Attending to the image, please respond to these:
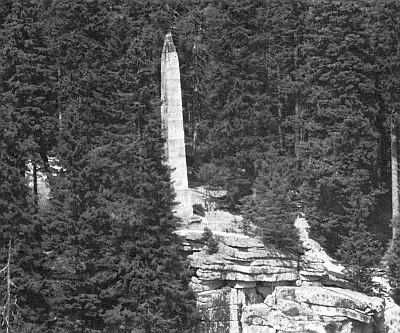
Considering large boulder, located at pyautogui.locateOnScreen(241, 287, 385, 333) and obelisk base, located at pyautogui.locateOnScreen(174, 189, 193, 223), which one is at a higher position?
obelisk base, located at pyautogui.locateOnScreen(174, 189, 193, 223)

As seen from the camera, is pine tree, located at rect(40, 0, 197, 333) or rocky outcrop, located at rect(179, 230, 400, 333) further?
rocky outcrop, located at rect(179, 230, 400, 333)

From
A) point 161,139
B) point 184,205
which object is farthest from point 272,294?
point 161,139

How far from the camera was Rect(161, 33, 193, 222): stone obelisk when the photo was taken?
28328 millimetres

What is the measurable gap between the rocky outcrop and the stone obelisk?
1800 mm

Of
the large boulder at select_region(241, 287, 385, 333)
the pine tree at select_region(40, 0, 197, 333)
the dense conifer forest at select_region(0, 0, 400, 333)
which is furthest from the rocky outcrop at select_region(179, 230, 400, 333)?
the pine tree at select_region(40, 0, 197, 333)

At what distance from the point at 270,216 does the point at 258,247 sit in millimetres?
1183

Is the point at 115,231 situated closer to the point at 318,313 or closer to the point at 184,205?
the point at 184,205

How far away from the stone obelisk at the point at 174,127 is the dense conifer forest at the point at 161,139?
1.92ft

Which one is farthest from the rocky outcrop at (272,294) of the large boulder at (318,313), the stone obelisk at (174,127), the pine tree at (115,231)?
the stone obelisk at (174,127)

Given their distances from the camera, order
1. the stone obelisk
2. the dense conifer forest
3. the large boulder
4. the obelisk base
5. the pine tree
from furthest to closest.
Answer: the stone obelisk, the obelisk base, the large boulder, the dense conifer forest, the pine tree

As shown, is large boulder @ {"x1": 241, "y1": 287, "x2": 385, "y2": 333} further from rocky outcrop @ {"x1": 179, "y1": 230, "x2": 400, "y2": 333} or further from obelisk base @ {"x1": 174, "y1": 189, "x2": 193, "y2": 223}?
obelisk base @ {"x1": 174, "y1": 189, "x2": 193, "y2": 223}

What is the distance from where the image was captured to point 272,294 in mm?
26766

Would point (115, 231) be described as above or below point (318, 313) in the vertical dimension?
above

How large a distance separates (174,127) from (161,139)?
3.09 m
